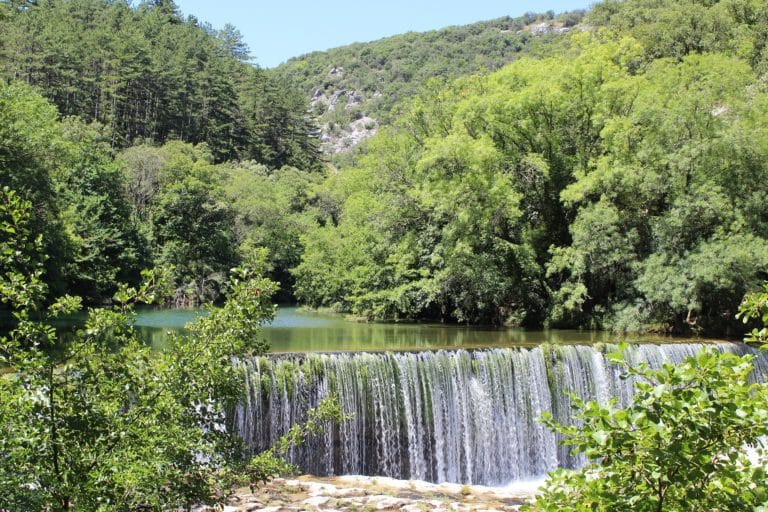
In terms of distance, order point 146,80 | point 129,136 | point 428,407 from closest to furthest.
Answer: point 428,407, point 129,136, point 146,80

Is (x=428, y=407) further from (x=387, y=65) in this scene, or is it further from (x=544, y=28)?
(x=387, y=65)

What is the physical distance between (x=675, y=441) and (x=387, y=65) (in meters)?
135

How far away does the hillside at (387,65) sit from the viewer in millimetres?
112250

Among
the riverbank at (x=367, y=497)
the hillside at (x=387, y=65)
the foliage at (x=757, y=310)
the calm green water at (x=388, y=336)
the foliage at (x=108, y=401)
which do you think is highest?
the hillside at (x=387, y=65)

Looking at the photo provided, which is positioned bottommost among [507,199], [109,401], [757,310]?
[109,401]

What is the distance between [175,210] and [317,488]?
101 feet

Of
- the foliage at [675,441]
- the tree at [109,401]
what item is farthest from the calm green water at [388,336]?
the foliage at [675,441]

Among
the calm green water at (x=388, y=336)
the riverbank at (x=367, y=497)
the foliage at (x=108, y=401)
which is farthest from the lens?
the calm green water at (x=388, y=336)

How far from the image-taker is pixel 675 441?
7.81ft

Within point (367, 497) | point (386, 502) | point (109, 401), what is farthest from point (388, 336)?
point (109, 401)

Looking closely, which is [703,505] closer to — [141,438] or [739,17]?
[141,438]

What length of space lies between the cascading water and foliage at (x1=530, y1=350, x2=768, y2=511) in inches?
362

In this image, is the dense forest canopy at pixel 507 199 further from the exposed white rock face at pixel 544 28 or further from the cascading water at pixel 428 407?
the exposed white rock face at pixel 544 28

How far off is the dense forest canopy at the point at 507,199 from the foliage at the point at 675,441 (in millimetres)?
8131
